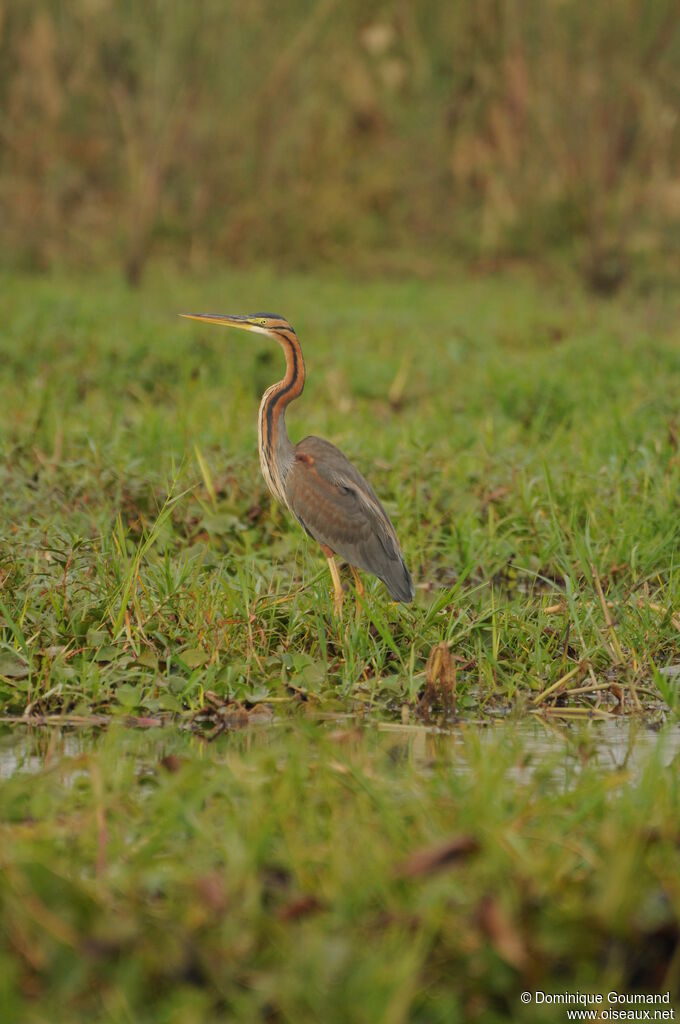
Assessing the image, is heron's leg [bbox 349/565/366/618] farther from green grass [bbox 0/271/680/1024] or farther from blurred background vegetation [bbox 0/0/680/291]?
blurred background vegetation [bbox 0/0/680/291]

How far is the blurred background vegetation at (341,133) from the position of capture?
1230 centimetres

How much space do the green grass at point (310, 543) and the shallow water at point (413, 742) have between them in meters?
0.14

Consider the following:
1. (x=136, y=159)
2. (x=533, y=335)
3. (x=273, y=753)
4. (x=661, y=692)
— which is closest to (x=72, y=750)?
(x=273, y=753)

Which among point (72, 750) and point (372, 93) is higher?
point (372, 93)

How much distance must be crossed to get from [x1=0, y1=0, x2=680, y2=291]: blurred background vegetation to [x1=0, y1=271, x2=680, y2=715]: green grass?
2.44 m

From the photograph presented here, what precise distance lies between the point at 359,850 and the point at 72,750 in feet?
4.39

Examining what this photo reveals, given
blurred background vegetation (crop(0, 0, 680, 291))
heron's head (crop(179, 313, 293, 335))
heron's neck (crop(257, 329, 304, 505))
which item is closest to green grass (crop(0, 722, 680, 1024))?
heron's neck (crop(257, 329, 304, 505))

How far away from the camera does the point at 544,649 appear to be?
5062mm

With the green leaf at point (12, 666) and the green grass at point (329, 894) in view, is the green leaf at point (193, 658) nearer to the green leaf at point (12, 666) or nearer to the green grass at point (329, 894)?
the green leaf at point (12, 666)

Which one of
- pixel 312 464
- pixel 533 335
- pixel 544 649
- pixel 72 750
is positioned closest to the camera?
pixel 72 750

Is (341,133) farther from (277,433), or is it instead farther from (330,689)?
(330,689)

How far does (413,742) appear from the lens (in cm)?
441

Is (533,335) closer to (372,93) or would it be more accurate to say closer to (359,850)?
(372,93)

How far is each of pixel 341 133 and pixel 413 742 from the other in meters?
10.9
